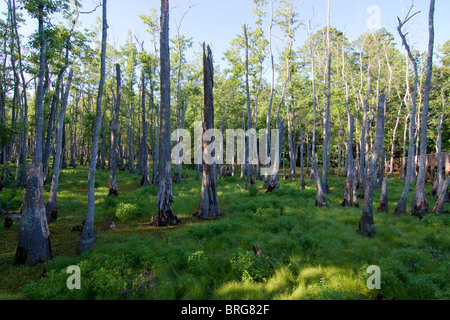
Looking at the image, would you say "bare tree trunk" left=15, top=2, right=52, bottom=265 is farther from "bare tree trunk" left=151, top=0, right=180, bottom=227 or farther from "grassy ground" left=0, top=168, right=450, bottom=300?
"bare tree trunk" left=151, top=0, right=180, bottom=227

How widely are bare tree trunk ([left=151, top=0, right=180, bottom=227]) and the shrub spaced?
1091mm

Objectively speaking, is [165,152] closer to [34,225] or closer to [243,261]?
[34,225]

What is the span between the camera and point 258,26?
1870 centimetres

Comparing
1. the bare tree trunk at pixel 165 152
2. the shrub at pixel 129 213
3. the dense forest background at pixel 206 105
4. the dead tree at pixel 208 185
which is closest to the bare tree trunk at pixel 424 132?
the dense forest background at pixel 206 105

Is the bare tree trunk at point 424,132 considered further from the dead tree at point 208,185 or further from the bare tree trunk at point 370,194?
the dead tree at point 208,185

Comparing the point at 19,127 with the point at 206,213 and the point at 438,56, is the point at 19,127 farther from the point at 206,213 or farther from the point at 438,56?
the point at 438,56

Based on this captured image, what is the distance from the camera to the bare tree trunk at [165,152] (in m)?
9.23

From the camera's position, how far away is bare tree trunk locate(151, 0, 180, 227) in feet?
30.3

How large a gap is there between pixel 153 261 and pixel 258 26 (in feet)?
63.5

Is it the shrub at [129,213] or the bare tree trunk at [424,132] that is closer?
the shrub at [129,213]

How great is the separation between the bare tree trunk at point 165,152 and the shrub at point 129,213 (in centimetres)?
109

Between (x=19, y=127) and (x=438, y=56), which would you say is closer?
(x=19, y=127)
